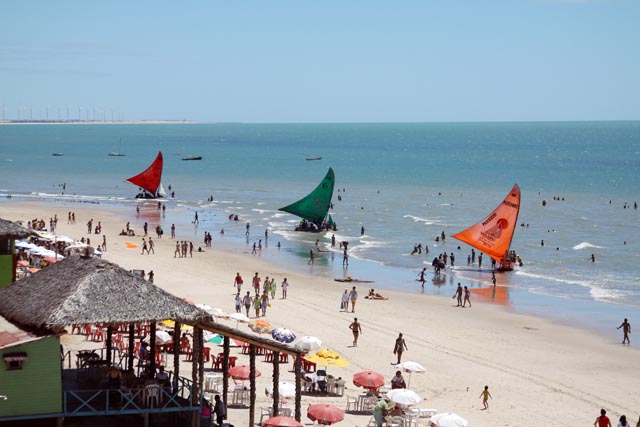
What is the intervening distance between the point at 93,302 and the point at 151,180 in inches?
2666

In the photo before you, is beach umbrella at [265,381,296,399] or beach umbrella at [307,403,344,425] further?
beach umbrella at [265,381,296,399]

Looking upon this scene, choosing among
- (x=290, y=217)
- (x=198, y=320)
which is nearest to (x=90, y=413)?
(x=198, y=320)

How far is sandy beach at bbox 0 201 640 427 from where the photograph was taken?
24297mm

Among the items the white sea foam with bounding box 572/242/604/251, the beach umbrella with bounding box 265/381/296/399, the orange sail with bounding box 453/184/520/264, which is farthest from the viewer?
the white sea foam with bounding box 572/242/604/251

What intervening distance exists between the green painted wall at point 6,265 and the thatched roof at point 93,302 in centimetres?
485

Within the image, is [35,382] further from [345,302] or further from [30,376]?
[345,302]

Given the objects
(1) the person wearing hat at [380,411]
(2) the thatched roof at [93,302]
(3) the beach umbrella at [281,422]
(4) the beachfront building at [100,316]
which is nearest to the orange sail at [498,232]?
(1) the person wearing hat at [380,411]

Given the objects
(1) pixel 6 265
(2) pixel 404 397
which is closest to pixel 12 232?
(1) pixel 6 265

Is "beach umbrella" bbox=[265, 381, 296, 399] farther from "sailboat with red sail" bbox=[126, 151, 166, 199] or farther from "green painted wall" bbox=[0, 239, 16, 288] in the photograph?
"sailboat with red sail" bbox=[126, 151, 166, 199]

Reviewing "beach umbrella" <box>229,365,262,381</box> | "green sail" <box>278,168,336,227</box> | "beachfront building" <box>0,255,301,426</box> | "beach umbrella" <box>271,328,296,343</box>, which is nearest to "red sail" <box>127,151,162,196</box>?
"green sail" <box>278,168,336,227</box>

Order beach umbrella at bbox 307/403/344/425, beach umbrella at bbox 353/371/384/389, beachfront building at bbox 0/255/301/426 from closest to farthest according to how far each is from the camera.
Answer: beachfront building at bbox 0/255/301/426 → beach umbrella at bbox 307/403/344/425 → beach umbrella at bbox 353/371/384/389

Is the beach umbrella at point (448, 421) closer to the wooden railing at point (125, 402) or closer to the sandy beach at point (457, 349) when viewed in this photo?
the sandy beach at point (457, 349)

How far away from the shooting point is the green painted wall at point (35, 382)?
1670 cm

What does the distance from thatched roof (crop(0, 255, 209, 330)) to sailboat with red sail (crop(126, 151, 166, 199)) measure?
214 feet
